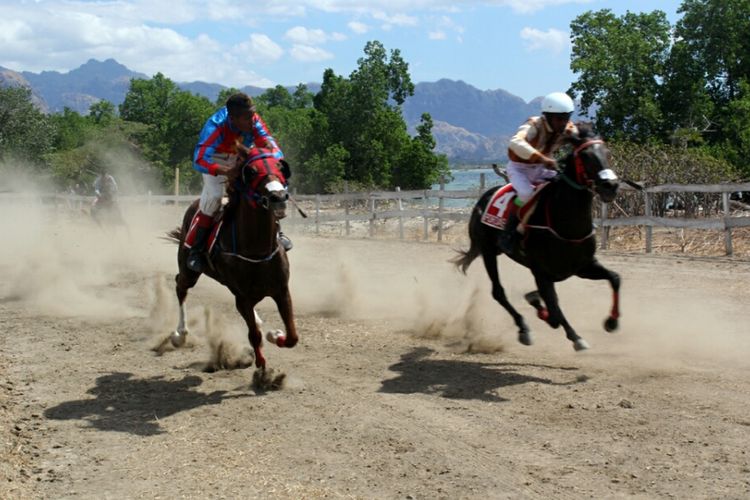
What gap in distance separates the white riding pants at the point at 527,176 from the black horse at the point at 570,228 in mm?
227

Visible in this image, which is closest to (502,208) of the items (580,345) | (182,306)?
(580,345)

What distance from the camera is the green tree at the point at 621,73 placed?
1257 inches

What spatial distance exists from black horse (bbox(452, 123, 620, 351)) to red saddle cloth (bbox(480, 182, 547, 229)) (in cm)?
14

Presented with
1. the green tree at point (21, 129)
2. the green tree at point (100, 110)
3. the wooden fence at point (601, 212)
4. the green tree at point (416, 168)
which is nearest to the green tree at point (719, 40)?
the wooden fence at point (601, 212)

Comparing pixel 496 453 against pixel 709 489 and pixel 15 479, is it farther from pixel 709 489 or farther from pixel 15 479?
pixel 15 479

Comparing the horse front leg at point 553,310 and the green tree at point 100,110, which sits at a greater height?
the green tree at point 100,110

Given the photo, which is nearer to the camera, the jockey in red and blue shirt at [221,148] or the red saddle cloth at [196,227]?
the jockey in red and blue shirt at [221,148]

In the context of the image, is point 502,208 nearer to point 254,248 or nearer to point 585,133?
point 585,133

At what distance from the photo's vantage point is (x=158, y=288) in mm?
11211

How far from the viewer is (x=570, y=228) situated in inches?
322

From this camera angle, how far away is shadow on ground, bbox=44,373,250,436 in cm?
689

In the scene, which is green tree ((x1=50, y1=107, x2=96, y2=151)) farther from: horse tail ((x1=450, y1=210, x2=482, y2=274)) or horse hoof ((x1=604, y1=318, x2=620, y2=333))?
horse hoof ((x1=604, y1=318, x2=620, y2=333))

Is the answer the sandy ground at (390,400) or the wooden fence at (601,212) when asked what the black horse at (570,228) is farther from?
the wooden fence at (601,212)

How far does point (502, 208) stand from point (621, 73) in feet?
83.5
